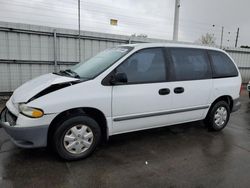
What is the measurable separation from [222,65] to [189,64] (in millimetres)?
950

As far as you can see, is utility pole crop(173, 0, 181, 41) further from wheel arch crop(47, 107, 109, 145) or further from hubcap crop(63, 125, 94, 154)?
hubcap crop(63, 125, 94, 154)

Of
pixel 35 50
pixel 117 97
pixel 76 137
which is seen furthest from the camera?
pixel 35 50

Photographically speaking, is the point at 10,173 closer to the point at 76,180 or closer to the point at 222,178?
the point at 76,180

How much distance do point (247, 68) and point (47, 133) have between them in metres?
13.7

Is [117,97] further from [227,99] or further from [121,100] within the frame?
[227,99]

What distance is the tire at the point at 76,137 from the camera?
279cm

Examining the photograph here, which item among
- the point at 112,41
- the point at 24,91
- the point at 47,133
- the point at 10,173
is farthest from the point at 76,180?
the point at 112,41

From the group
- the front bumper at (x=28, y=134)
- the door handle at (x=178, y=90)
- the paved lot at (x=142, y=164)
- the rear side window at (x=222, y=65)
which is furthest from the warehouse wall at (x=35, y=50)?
the door handle at (x=178, y=90)

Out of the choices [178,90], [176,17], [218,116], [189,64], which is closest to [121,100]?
[178,90]

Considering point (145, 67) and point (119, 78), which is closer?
point (119, 78)

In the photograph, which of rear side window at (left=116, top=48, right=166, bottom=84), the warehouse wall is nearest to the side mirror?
rear side window at (left=116, top=48, right=166, bottom=84)

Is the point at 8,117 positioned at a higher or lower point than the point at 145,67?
lower

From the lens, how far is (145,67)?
3.39 metres

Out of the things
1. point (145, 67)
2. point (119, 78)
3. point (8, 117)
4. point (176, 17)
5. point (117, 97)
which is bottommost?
point (8, 117)
